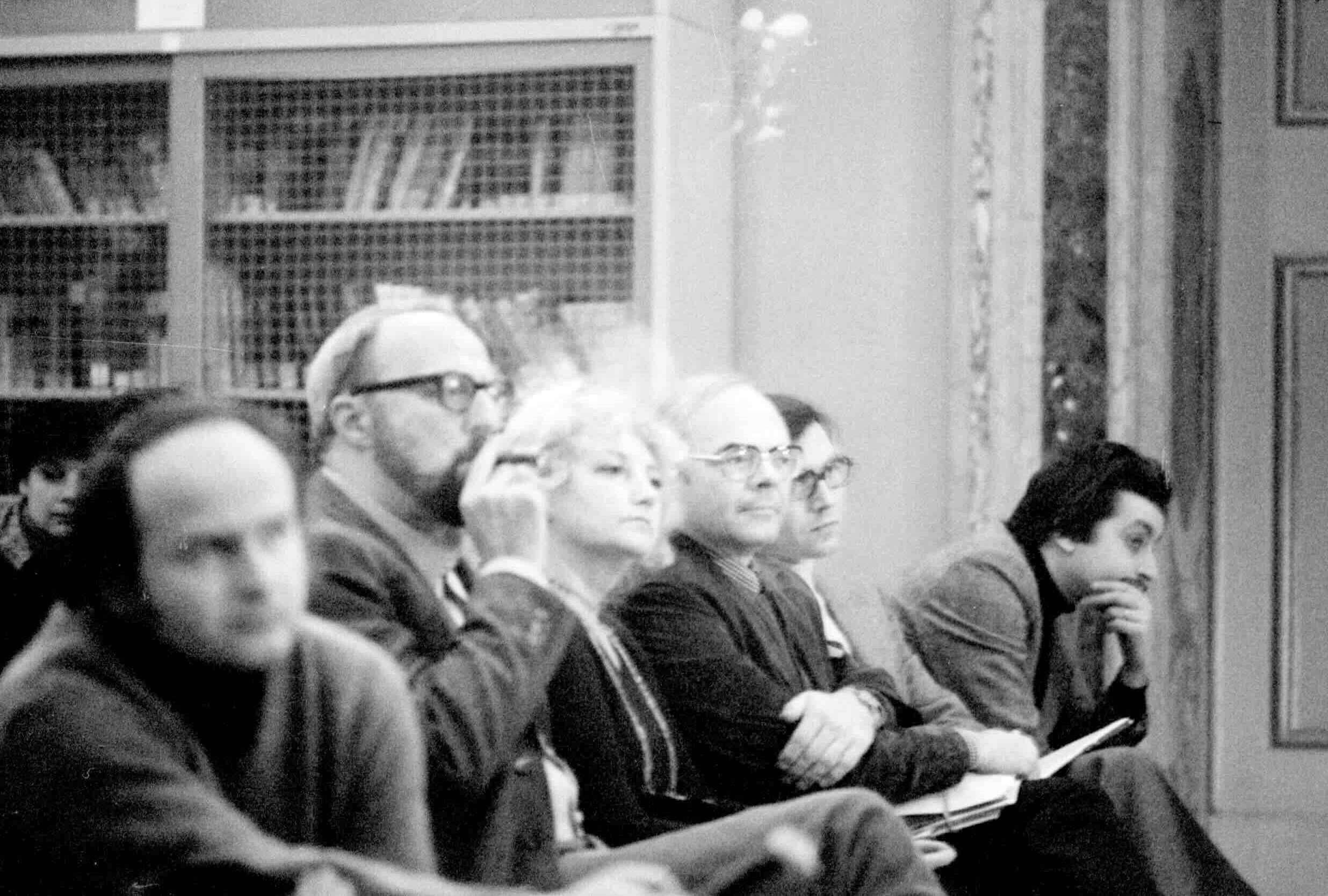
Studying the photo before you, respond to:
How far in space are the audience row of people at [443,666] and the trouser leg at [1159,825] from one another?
0.63 metres

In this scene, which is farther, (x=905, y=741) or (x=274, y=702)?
(x=905, y=741)

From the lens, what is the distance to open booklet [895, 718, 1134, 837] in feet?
7.29

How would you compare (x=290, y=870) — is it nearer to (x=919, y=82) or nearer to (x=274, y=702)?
(x=274, y=702)

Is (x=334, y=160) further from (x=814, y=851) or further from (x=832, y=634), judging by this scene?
(x=814, y=851)

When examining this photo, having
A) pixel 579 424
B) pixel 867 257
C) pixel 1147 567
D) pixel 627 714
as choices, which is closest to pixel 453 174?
pixel 867 257

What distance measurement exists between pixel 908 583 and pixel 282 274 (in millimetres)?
1001

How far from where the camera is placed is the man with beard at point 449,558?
132 centimetres

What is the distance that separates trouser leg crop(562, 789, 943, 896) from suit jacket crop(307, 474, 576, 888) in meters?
0.09

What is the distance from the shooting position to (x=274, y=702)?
1163 millimetres

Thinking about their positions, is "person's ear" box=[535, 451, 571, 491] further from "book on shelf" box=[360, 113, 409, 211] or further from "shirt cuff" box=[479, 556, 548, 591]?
"book on shelf" box=[360, 113, 409, 211]

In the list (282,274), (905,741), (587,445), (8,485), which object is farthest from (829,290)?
(8,485)

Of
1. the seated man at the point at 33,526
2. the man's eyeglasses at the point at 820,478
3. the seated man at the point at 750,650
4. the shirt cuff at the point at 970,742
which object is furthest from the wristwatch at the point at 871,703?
the seated man at the point at 33,526

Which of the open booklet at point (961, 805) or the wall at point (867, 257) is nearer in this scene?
the open booklet at point (961, 805)

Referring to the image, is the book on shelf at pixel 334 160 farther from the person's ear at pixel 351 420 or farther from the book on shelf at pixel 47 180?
the person's ear at pixel 351 420
